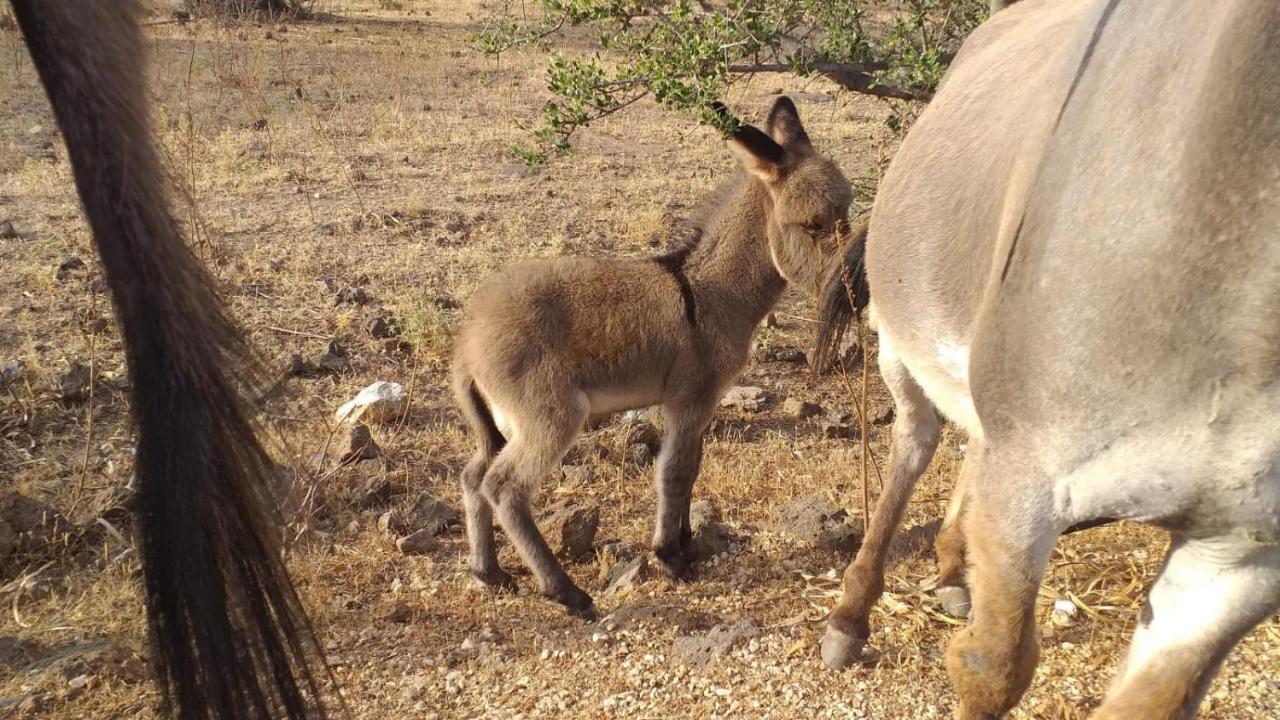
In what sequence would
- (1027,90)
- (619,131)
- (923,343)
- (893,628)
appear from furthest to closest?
1. (619,131)
2. (893,628)
3. (923,343)
4. (1027,90)

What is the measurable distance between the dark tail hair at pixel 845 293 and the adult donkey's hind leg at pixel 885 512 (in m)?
0.45

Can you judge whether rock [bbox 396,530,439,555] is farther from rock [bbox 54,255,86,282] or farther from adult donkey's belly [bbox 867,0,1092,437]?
rock [bbox 54,255,86,282]

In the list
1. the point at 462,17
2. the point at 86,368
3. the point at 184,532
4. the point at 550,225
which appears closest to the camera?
the point at 184,532

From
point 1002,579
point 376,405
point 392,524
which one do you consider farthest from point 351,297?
point 1002,579

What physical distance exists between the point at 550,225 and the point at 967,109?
5.35 metres

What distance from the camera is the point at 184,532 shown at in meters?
1.50

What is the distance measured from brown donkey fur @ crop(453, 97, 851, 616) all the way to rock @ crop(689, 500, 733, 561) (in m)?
0.10

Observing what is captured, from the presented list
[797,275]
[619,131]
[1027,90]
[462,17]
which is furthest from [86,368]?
[462,17]

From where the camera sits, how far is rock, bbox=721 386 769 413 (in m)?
5.63

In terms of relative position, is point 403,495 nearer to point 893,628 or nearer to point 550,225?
point 893,628

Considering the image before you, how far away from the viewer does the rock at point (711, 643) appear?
3.46 m

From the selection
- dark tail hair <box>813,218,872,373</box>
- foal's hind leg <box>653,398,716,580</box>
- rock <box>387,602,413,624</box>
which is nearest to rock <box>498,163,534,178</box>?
dark tail hair <box>813,218,872,373</box>

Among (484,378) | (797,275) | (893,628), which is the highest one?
(797,275)

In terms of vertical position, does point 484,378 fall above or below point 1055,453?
below
